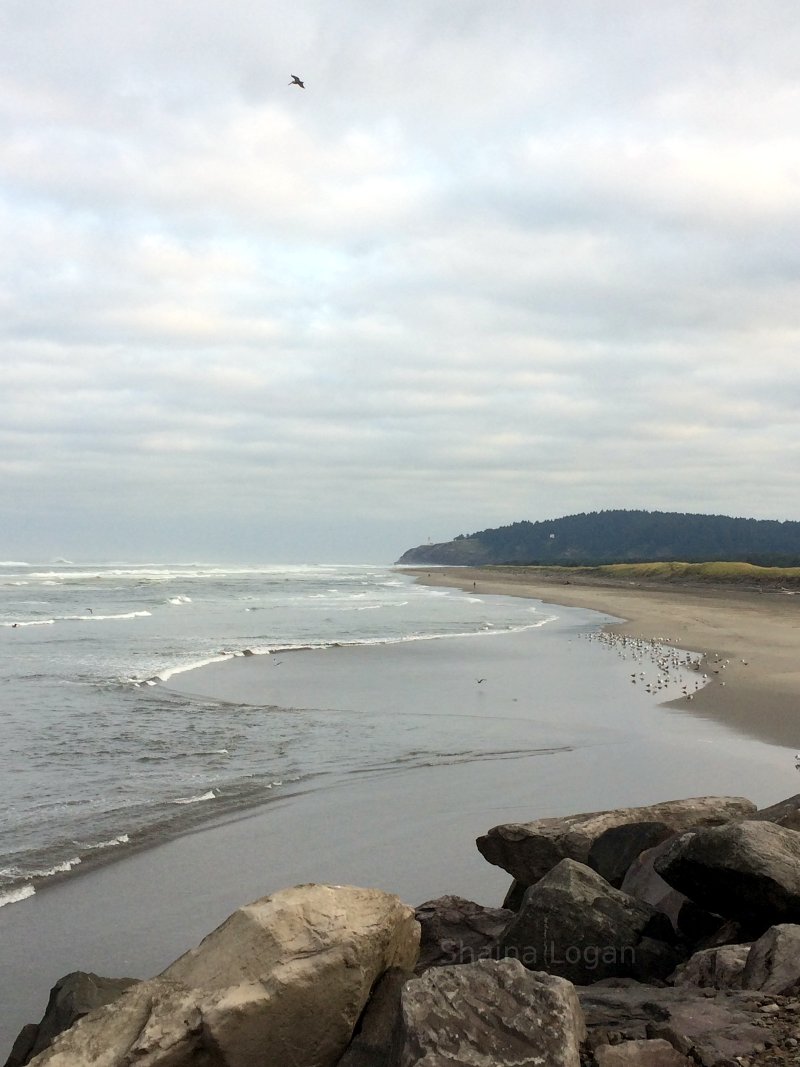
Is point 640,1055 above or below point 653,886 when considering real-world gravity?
above

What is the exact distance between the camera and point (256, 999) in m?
3.81

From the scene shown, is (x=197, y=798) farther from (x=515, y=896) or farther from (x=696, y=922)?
(x=696, y=922)

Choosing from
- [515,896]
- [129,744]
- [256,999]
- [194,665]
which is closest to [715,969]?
[515,896]

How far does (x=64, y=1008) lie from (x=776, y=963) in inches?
137

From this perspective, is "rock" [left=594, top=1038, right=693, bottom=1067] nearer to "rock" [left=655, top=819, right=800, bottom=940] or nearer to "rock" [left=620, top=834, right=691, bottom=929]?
"rock" [left=655, top=819, right=800, bottom=940]

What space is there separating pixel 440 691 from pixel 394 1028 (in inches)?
565

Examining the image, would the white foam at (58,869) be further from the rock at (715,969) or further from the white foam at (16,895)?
the rock at (715,969)

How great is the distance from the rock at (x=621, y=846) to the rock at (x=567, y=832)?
2.8 inches

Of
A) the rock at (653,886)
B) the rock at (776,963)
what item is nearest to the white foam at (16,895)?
the rock at (653,886)

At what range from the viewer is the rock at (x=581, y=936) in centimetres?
495

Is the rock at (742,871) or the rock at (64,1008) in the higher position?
the rock at (742,871)

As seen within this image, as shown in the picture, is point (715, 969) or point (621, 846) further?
point (621, 846)

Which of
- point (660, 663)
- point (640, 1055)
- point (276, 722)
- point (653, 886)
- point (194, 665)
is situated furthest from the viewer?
point (660, 663)

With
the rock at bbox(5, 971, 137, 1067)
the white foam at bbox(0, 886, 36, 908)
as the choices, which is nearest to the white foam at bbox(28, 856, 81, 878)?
the white foam at bbox(0, 886, 36, 908)
